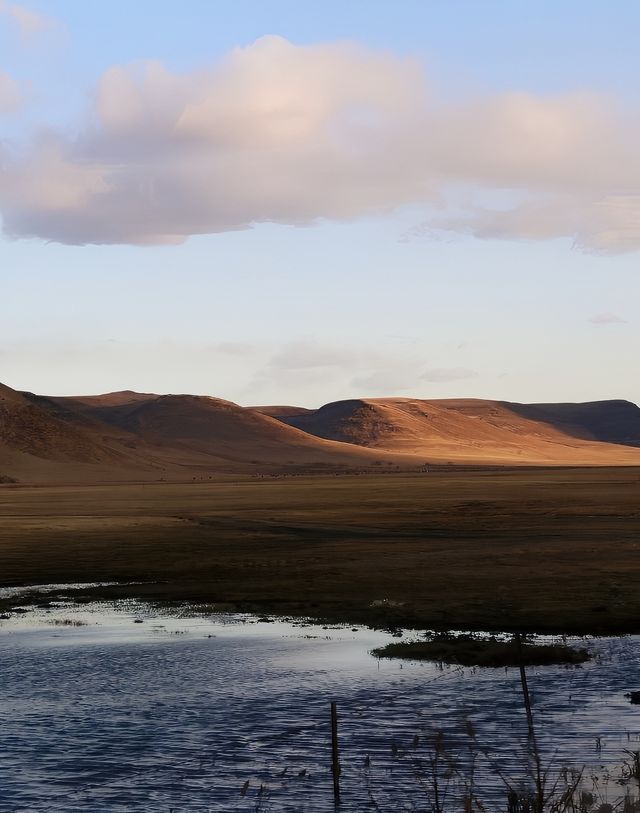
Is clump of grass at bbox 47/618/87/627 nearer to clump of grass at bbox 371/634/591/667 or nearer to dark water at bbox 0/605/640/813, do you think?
dark water at bbox 0/605/640/813

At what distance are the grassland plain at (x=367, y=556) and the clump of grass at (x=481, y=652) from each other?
7.64ft

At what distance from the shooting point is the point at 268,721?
57.2ft

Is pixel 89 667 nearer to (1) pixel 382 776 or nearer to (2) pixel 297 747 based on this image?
(2) pixel 297 747

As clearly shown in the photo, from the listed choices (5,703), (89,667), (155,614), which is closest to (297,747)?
(5,703)

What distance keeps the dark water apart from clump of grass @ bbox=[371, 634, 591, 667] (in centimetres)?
51

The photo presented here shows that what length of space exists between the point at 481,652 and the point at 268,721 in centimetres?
618

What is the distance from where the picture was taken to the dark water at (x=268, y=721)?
13992mm

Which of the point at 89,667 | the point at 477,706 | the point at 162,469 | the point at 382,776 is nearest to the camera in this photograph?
the point at 382,776

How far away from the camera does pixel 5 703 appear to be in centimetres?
1873

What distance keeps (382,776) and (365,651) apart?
854cm

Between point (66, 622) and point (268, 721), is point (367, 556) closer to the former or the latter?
point (66, 622)

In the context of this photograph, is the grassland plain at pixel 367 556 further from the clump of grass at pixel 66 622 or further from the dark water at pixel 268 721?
the dark water at pixel 268 721

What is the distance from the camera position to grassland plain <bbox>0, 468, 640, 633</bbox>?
2878 centimetres

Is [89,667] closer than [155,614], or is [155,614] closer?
[89,667]
